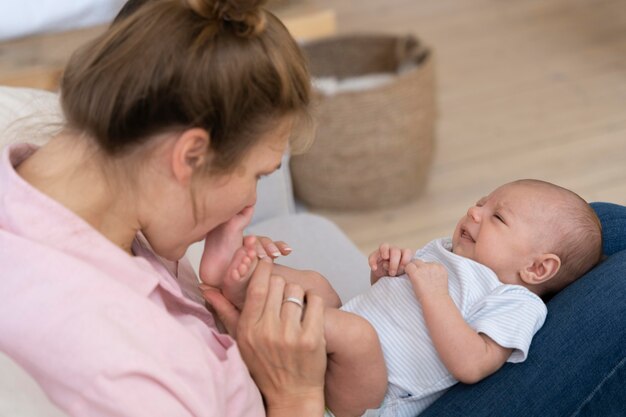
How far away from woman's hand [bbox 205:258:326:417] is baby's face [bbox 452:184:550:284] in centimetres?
44

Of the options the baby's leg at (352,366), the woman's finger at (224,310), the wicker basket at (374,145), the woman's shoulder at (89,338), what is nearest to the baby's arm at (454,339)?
the baby's leg at (352,366)

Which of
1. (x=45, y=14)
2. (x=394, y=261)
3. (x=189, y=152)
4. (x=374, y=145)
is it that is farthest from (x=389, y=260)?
(x=45, y=14)

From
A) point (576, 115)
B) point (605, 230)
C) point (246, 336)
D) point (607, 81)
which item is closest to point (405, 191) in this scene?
point (576, 115)

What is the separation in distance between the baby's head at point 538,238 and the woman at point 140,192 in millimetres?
568

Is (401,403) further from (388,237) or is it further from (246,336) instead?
(388,237)

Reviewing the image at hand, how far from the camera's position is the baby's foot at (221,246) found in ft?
4.33

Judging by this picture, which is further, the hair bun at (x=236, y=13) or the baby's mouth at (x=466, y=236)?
the baby's mouth at (x=466, y=236)

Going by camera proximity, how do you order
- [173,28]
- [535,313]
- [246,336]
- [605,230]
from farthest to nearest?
[605,230] → [535,313] → [246,336] → [173,28]

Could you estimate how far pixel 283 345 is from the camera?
46.6 inches

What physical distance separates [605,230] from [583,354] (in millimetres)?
375

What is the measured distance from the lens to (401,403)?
1391 mm

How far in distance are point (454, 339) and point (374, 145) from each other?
1654 mm

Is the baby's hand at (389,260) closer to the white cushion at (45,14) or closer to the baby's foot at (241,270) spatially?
the baby's foot at (241,270)

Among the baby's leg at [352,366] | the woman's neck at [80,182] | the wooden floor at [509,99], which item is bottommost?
the wooden floor at [509,99]
